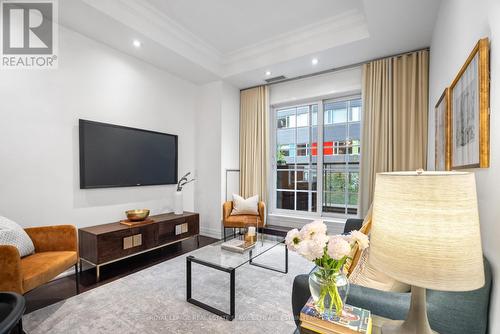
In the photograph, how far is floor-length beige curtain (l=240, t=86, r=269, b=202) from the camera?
4449 millimetres

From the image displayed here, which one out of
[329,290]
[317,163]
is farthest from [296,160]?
[329,290]

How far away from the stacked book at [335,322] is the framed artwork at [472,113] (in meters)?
0.87

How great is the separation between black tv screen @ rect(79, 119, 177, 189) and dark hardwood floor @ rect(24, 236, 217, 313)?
101 centimetres

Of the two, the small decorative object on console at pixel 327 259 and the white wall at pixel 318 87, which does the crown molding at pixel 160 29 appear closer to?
the white wall at pixel 318 87

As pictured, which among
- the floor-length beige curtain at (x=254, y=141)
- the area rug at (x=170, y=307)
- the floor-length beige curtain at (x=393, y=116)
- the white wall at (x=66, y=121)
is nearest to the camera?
the area rug at (x=170, y=307)

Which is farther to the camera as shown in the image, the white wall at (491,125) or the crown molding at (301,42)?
the crown molding at (301,42)

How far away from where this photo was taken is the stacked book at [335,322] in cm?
96

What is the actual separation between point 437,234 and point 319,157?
3.51 metres

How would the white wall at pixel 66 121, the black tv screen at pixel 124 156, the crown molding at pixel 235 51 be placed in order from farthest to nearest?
the black tv screen at pixel 124 156
the crown molding at pixel 235 51
the white wall at pixel 66 121

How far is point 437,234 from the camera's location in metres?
0.74

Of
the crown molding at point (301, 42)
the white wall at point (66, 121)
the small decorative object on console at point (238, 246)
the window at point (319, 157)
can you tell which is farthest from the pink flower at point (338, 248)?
the window at point (319, 157)

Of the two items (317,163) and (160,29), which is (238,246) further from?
(160,29)

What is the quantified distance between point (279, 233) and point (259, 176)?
3.59 feet

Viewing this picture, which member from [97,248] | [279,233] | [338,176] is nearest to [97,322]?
[97,248]
